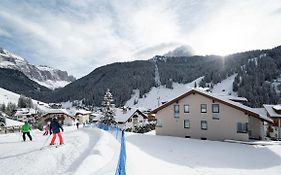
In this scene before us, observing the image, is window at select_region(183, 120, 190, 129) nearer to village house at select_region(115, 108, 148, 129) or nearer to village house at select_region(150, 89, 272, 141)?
village house at select_region(150, 89, 272, 141)

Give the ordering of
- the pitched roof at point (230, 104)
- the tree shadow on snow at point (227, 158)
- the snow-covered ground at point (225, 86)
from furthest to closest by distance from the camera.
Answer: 1. the snow-covered ground at point (225, 86)
2. the pitched roof at point (230, 104)
3. the tree shadow on snow at point (227, 158)

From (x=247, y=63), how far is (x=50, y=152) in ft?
660

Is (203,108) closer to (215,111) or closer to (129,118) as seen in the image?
(215,111)

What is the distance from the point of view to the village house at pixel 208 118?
29641 mm

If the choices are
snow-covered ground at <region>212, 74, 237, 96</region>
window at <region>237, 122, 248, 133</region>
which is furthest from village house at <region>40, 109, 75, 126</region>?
snow-covered ground at <region>212, 74, 237, 96</region>

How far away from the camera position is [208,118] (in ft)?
106

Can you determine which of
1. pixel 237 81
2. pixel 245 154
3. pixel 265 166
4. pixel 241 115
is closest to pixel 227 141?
pixel 241 115

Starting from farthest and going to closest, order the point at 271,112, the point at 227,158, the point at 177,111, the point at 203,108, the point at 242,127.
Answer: the point at 271,112 → the point at 177,111 → the point at 203,108 → the point at 242,127 → the point at 227,158

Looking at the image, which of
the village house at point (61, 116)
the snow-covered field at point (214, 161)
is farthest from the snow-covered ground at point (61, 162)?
the village house at point (61, 116)

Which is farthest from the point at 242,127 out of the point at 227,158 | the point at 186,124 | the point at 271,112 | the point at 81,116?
the point at 81,116

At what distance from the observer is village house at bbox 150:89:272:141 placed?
2964 cm

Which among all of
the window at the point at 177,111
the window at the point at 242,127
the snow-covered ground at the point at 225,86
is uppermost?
the snow-covered ground at the point at 225,86

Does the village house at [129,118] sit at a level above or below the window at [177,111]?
below

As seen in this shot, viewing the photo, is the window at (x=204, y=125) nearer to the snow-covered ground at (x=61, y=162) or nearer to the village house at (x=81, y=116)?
the snow-covered ground at (x=61, y=162)
